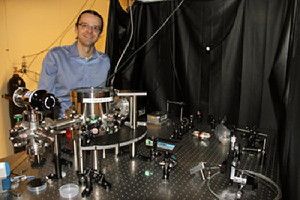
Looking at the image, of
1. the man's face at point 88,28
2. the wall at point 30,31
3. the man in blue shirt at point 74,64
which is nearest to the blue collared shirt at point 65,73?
the man in blue shirt at point 74,64

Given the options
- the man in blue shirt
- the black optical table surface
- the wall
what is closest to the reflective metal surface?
the black optical table surface

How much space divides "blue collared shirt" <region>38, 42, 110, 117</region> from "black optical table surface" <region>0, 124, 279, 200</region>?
656 mm

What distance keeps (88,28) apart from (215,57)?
0.94 meters

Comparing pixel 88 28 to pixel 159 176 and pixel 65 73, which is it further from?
pixel 159 176

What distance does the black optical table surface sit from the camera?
1064 millimetres

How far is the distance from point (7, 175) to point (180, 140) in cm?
95

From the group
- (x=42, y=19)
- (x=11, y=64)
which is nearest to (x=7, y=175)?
(x=11, y=64)

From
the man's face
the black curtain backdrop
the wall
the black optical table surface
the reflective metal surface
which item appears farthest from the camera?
the wall

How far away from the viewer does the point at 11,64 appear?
2717 mm

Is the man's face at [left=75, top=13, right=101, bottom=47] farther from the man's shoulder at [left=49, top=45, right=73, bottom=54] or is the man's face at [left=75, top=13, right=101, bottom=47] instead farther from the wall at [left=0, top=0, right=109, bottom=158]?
the wall at [left=0, top=0, right=109, bottom=158]

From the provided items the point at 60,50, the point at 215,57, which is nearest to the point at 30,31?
the point at 60,50

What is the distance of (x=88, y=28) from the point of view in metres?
1.88

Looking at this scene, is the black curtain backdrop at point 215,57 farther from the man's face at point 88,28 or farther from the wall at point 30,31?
the wall at point 30,31

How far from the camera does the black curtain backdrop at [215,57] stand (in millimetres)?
1719
